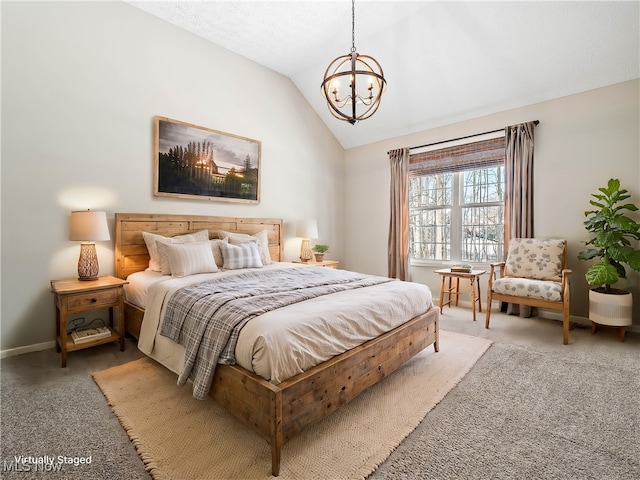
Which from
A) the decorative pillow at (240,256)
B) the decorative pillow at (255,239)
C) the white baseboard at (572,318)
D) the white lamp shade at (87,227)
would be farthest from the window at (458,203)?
the white lamp shade at (87,227)

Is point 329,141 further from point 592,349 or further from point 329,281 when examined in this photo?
point 592,349

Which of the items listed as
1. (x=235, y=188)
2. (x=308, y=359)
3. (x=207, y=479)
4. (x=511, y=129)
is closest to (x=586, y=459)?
(x=308, y=359)

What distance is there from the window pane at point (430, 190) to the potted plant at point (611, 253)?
179cm

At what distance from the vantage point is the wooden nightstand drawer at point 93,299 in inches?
101

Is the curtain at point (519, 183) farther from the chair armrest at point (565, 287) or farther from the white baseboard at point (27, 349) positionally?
the white baseboard at point (27, 349)

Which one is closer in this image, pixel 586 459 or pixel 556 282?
pixel 586 459

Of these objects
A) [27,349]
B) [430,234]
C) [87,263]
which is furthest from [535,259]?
[27,349]

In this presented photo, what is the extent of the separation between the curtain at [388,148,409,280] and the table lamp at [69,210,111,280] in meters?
3.87

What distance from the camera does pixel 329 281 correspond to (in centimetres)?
269

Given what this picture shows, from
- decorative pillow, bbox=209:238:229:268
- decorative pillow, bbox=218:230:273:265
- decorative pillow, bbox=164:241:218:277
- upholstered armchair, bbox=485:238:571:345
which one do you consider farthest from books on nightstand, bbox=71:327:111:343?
upholstered armchair, bbox=485:238:571:345

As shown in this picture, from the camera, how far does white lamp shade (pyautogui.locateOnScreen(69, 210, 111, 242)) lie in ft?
8.97

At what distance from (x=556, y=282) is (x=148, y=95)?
4920 millimetres

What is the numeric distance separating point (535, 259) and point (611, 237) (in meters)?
0.73

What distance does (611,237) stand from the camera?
122 inches
